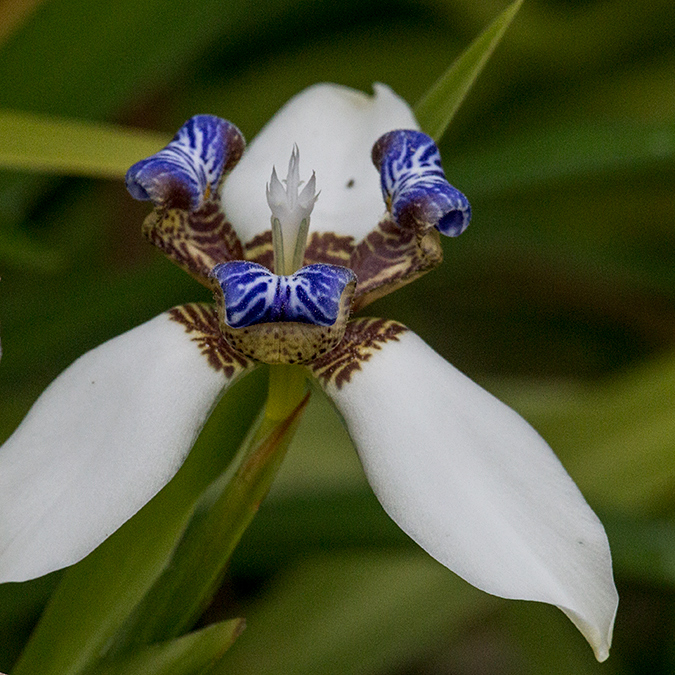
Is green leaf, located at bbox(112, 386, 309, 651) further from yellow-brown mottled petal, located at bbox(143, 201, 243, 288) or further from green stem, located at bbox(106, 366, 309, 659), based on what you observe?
yellow-brown mottled petal, located at bbox(143, 201, 243, 288)

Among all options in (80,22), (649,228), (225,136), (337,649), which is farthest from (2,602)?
(649,228)

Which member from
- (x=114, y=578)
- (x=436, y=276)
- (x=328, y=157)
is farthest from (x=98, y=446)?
(x=436, y=276)

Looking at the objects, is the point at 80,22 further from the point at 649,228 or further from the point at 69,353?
the point at 649,228

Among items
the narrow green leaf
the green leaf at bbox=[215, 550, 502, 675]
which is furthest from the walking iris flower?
the green leaf at bbox=[215, 550, 502, 675]

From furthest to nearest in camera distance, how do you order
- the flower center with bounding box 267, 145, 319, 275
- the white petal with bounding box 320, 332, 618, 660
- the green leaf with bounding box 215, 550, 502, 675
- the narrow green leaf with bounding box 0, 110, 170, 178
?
the green leaf with bounding box 215, 550, 502, 675 < the narrow green leaf with bounding box 0, 110, 170, 178 < the flower center with bounding box 267, 145, 319, 275 < the white petal with bounding box 320, 332, 618, 660

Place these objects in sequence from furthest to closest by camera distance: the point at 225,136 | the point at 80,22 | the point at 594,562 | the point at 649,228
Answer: the point at 649,228 → the point at 80,22 → the point at 225,136 → the point at 594,562
